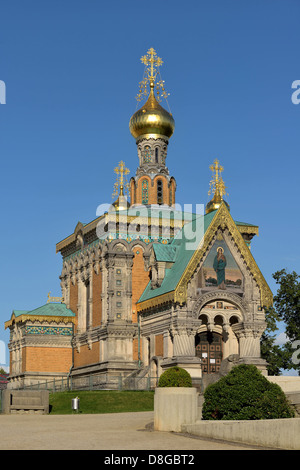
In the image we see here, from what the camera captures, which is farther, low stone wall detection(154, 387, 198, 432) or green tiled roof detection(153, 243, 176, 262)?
green tiled roof detection(153, 243, 176, 262)

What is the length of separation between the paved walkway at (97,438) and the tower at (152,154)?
103 ft

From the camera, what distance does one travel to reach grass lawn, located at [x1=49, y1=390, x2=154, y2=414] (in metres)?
33.6

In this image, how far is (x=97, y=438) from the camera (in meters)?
19.0

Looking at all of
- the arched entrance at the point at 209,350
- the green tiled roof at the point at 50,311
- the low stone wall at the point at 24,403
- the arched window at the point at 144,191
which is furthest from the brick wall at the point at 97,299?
the low stone wall at the point at 24,403

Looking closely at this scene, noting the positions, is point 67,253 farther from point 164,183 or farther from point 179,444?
point 179,444

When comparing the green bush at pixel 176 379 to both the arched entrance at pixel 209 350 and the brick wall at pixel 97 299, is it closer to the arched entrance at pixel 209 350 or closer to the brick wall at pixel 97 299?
the arched entrance at pixel 209 350

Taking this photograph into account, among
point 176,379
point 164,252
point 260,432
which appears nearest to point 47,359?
point 164,252

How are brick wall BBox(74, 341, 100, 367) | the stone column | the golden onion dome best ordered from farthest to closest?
the golden onion dome → brick wall BBox(74, 341, 100, 367) → the stone column

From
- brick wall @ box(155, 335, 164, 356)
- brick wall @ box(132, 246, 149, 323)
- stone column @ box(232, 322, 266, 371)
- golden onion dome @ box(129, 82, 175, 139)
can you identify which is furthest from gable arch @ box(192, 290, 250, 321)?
golden onion dome @ box(129, 82, 175, 139)

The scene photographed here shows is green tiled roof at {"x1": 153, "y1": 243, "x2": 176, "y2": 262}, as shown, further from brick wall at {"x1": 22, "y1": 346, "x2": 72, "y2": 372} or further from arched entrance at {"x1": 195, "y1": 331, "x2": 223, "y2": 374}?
brick wall at {"x1": 22, "y1": 346, "x2": 72, "y2": 372}

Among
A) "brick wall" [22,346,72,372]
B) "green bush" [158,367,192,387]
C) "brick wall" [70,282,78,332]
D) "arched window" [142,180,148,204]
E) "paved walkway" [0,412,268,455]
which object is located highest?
"arched window" [142,180,148,204]

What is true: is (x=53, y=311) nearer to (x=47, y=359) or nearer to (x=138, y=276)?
(x=47, y=359)
